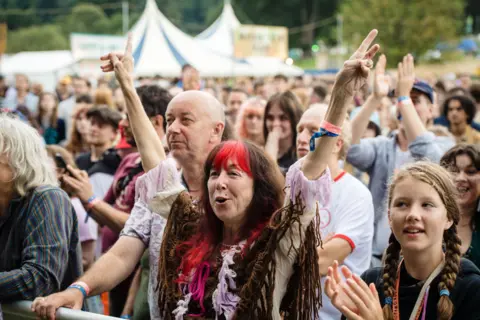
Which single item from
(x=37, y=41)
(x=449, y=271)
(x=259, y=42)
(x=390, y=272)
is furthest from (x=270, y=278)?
(x=37, y=41)

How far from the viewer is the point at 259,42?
3459 centimetres

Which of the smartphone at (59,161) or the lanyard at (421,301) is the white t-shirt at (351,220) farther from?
the smartphone at (59,161)

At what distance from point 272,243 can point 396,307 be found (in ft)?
1.84

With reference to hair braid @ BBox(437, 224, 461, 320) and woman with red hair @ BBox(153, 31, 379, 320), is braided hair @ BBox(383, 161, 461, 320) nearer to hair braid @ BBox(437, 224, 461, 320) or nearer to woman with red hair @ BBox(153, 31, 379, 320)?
hair braid @ BBox(437, 224, 461, 320)

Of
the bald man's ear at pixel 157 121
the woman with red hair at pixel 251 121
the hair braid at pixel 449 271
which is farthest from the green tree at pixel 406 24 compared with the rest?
the hair braid at pixel 449 271

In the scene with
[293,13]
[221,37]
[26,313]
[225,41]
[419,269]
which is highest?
[293,13]

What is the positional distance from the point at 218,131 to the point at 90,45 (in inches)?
1405

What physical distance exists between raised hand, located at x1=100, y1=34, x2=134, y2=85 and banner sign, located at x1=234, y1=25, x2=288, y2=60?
26.8 metres

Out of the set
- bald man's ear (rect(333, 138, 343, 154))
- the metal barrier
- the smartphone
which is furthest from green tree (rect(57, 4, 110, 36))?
the metal barrier

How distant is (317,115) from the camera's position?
4.36 meters

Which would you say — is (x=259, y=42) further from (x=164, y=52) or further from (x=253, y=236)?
(x=253, y=236)

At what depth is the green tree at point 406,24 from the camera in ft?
128

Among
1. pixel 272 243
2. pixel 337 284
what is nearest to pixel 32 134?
pixel 272 243

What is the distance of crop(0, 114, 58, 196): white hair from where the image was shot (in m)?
3.65
